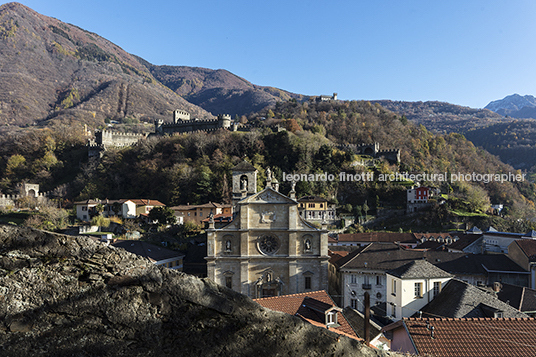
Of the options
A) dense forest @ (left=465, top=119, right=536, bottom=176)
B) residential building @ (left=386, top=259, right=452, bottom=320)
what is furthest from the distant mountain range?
residential building @ (left=386, top=259, right=452, bottom=320)

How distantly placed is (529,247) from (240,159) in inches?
1673

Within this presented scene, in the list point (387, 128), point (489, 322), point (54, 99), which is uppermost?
point (54, 99)

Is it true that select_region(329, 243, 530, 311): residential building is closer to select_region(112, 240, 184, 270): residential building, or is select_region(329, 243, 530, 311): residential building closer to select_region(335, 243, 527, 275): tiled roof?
select_region(335, 243, 527, 275): tiled roof

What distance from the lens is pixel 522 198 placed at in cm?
7912

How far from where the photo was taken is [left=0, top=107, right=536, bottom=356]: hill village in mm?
11273

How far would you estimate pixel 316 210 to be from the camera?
53.2 meters

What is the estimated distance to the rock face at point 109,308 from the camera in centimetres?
206

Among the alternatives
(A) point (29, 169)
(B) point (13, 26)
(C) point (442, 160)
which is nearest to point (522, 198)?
(C) point (442, 160)

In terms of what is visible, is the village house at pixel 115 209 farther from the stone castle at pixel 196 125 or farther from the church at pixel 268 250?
the stone castle at pixel 196 125

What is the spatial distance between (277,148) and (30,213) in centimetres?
3945

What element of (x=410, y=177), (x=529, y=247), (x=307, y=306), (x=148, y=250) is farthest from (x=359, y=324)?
(x=410, y=177)

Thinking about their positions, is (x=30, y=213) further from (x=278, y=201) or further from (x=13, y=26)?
(x=13, y=26)

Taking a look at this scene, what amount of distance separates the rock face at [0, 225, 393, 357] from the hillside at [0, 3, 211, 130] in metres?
→ 130

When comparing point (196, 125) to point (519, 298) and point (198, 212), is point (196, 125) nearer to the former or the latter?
point (198, 212)
